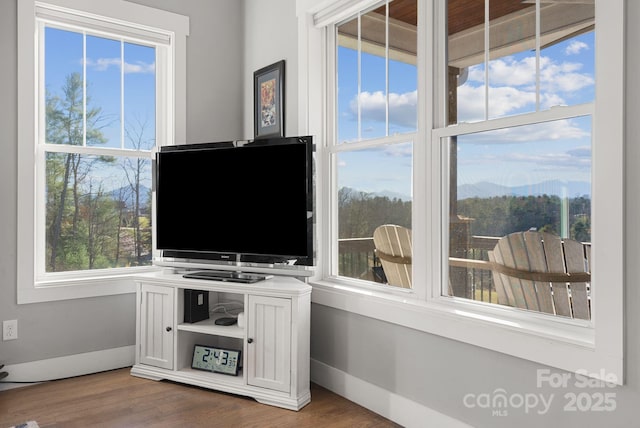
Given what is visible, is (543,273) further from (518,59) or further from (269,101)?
(269,101)

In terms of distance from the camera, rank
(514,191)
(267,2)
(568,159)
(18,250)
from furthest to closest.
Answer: (267,2)
(18,250)
(514,191)
(568,159)

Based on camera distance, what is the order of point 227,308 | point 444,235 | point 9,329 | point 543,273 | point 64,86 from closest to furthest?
point 543,273 → point 444,235 → point 9,329 → point 64,86 → point 227,308

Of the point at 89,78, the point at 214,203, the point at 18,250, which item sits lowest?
the point at 18,250

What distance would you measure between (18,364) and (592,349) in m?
3.14

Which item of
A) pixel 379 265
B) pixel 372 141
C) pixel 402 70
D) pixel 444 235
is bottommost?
pixel 379 265

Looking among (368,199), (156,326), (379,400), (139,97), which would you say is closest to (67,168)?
(139,97)

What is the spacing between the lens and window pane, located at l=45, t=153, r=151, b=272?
317 centimetres

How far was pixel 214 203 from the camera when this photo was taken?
3.03 meters

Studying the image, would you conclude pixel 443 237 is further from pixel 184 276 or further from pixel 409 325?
pixel 184 276

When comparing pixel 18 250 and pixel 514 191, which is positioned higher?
pixel 514 191

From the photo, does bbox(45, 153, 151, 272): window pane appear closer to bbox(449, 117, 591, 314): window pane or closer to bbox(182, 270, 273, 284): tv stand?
bbox(182, 270, 273, 284): tv stand

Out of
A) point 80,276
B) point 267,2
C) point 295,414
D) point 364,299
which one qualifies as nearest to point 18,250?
point 80,276

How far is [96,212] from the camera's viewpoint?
333 cm

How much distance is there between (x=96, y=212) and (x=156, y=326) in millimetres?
952
